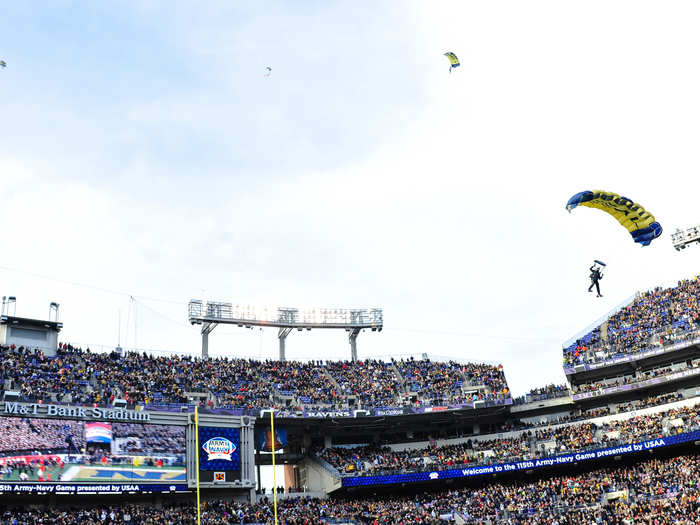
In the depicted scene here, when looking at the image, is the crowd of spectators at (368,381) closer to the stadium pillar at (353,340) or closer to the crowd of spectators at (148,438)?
the stadium pillar at (353,340)

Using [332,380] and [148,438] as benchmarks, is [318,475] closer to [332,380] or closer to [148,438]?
[332,380]

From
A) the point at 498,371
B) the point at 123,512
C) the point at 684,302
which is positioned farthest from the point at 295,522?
the point at 684,302

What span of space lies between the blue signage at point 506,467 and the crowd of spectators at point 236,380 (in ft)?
20.2

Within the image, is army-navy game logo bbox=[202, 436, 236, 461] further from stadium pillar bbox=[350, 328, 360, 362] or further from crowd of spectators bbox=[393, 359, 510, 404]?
stadium pillar bbox=[350, 328, 360, 362]

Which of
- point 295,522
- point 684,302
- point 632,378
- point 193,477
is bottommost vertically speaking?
point 295,522

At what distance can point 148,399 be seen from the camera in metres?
46.0

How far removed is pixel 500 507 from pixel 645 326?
22101 millimetres

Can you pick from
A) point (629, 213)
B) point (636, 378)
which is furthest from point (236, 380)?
point (636, 378)

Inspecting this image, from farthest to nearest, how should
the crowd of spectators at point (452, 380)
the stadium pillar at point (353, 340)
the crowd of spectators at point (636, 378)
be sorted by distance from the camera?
1. the stadium pillar at point (353, 340)
2. the crowd of spectators at point (452, 380)
3. the crowd of spectators at point (636, 378)

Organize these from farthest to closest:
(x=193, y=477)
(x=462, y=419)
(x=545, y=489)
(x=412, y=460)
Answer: (x=462, y=419)
(x=412, y=460)
(x=545, y=489)
(x=193, y=477)

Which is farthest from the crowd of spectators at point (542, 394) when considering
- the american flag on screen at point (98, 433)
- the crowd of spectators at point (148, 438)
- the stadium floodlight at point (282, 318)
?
the american flag on screen at point (98, 433)

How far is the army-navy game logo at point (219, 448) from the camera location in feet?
148

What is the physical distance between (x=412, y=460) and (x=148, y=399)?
20.5m

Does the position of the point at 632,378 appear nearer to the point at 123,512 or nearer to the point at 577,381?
the point at 577,381
